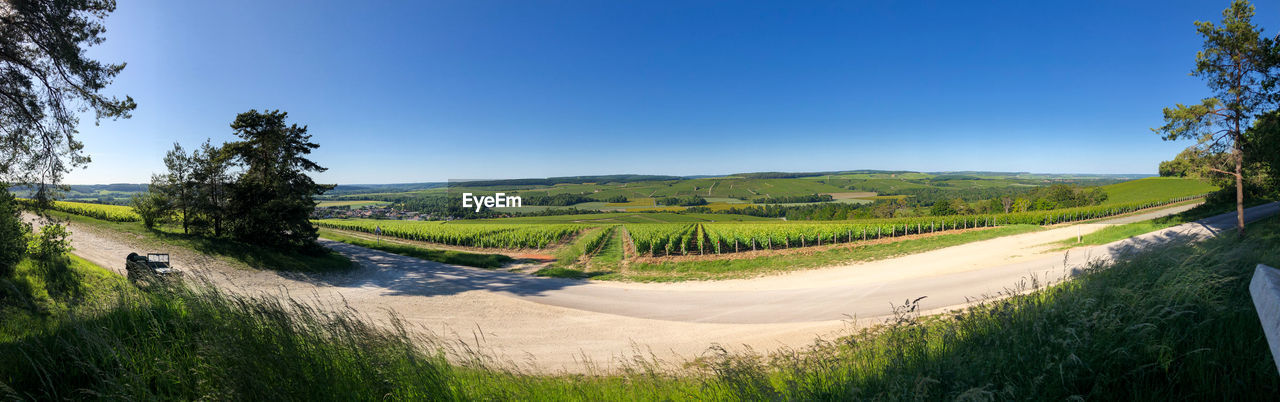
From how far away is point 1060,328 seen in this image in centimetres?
270

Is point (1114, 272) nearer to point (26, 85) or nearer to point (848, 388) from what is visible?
point (848, 388)

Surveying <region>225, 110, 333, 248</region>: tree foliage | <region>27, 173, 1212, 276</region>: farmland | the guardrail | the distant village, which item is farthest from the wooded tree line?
the distant village

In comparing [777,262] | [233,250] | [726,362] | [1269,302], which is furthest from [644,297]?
[233,250]

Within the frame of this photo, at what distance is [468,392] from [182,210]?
78.0 ft

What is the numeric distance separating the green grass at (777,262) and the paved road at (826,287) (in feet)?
4.24

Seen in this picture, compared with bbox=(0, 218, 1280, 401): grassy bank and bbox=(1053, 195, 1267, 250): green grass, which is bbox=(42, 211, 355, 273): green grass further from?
bbox=(1053, 195, 1267, 250): green grass

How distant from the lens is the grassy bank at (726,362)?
2.25m

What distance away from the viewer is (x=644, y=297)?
1377cm

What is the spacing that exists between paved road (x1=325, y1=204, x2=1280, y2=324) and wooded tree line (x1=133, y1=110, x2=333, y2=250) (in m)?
5.00

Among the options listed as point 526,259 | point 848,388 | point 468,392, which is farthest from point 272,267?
point 848,388

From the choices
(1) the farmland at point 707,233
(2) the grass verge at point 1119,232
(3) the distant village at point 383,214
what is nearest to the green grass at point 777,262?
(1) the farmland at point 707,233

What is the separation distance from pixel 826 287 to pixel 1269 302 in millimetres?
13487

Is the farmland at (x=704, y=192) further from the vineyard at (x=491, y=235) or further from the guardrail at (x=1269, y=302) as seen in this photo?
the guardrail at (x=1269, y=302)

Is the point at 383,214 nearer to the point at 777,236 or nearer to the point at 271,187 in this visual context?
the point at 271,187
